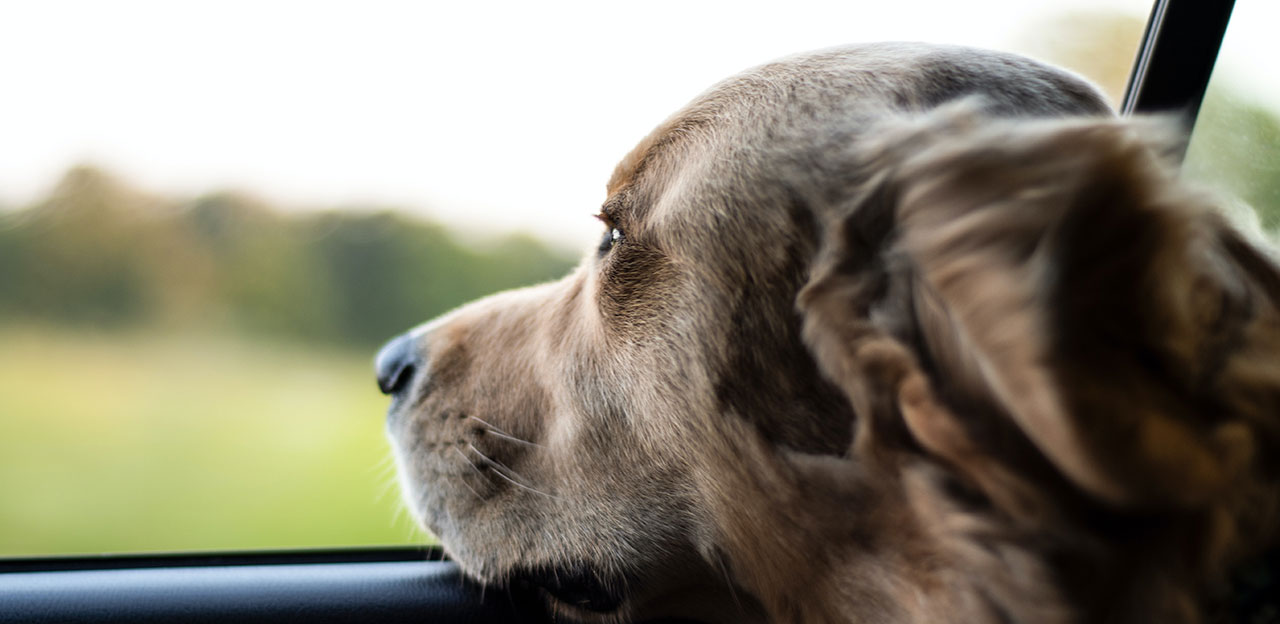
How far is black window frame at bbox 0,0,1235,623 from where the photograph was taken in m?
1.53

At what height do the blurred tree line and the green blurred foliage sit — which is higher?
the green blurred foliage

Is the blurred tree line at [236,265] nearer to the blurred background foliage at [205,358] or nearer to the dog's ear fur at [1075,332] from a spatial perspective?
the blurred background foliage at [205,358]

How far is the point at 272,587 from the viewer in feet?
5.30

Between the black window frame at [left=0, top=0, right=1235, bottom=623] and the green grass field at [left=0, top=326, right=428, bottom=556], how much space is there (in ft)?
0.20

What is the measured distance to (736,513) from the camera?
124 centimetres

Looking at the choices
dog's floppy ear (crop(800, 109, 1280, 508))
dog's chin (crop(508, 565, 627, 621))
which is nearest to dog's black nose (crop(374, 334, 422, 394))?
dog's chin (crop(508, 565, 627, 621))

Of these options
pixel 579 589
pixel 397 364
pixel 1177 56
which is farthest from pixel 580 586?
pixel 1177 56

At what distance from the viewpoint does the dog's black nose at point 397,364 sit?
163cm

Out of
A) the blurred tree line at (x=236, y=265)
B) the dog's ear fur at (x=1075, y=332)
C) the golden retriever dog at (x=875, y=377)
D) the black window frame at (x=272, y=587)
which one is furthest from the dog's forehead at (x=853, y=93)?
the blurred tree line at (x=236, y=265)

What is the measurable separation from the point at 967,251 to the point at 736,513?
0.57 meters

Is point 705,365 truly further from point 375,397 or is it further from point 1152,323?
point 375,397

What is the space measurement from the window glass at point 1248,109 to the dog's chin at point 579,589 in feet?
4.89

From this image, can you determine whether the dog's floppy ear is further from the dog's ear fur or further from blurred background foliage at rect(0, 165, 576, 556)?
blurred background foliage at rect(0, 165, 576, 556)

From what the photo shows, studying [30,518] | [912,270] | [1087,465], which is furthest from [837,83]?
[30,518]
